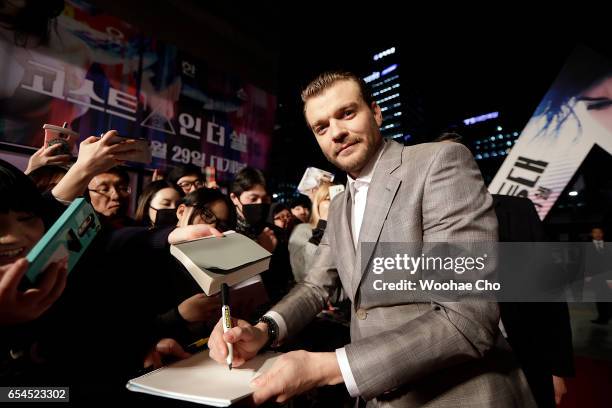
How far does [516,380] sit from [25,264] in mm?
1300

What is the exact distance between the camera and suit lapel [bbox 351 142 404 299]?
3.43ft

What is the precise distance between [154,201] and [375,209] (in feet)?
6.70

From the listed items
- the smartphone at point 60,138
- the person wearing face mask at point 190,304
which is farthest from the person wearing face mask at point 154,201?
the person wearing face mask at point 190,304

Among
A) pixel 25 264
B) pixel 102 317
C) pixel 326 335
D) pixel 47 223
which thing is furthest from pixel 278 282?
pixel 25 264

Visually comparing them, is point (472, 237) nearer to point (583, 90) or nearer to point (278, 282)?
point (278, 282)

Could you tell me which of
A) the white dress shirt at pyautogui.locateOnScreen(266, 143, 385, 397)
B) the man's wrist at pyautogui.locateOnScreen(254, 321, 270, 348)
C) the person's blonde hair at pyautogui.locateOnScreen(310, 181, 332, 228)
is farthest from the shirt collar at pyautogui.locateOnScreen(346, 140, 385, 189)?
the person's blonde hair at pyautogui.locateOnScreen(310, 181, 332, 228)

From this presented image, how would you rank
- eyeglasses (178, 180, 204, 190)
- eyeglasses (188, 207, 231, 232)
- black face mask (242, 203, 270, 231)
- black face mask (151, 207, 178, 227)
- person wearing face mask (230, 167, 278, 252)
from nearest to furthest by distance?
eyeglasses (188, 207, 231, 232), black face mask (151, 207, 178, 227), person wearing face mask (230, 167, 278, 252), black face mask (242, 203, 270, 231), eyeglasses (178, 180, 204, 190)

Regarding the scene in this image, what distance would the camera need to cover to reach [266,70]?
632cm

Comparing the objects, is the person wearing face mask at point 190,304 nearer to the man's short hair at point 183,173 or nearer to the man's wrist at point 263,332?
the man's wrist at point 263,332

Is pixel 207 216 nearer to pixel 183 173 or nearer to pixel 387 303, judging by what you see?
pixel 387 303

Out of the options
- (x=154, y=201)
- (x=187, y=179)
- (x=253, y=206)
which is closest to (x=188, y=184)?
(x=187, y=179)

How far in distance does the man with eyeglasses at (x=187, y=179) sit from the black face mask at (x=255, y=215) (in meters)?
0.61

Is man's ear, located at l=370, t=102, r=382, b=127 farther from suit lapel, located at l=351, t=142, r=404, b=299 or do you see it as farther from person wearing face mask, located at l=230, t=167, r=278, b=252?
person wearing face mask, located at l=230, t=167, r=278, b=252

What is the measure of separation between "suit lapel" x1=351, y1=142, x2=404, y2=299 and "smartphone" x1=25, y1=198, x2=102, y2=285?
758 mm
